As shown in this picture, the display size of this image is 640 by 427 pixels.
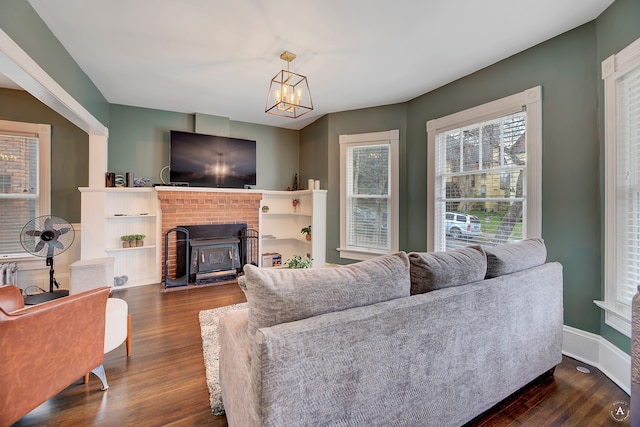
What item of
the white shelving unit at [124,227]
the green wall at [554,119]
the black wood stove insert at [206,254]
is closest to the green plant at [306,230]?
the black wood stove insert at [206,254]

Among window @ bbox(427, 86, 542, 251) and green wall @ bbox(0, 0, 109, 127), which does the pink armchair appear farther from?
window @ bbox(427, 86, 542, 251)

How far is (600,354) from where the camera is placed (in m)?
2.11

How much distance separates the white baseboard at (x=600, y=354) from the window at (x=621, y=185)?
182 mm

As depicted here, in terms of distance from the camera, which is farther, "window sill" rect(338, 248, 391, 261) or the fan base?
"window sill" rect(338, 248, 391, 261)

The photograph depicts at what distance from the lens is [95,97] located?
11.5 feet

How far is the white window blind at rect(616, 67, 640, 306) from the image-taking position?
1.89m

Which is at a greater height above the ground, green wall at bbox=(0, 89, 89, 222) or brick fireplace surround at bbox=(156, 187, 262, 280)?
green wall at bbox=(0, 89, 89, 222)

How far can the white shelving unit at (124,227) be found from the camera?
12.0 ft

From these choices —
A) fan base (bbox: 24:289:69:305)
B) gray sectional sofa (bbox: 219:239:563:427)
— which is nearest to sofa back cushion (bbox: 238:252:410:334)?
gray sectional sofa (bbox: 219:239:563:427)

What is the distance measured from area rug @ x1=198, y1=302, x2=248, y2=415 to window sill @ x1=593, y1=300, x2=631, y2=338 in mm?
2693

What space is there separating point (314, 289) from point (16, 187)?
461 cm

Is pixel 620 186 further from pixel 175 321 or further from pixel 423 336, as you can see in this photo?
pixel 175 321

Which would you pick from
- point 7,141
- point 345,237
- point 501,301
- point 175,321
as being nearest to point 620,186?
point 501,301

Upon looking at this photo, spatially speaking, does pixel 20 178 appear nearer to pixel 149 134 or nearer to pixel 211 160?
pixel 149 134
